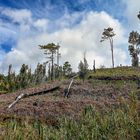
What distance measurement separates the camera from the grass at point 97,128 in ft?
14.0

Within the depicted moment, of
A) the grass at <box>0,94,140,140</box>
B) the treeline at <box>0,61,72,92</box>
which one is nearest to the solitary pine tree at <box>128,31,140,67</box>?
the treeline at <box>0,61,72,92</box>

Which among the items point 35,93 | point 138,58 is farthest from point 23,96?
point 138,58

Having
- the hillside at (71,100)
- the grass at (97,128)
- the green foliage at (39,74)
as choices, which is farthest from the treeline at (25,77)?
the grass at (97,128)

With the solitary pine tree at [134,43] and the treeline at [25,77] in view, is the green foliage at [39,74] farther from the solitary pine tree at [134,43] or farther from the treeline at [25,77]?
the solitary pine tree at [134,43]

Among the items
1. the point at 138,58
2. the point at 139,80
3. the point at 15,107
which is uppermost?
the point at 138,58

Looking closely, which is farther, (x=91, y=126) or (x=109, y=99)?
(x=109, y=99)

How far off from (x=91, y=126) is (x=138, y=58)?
91893 mm

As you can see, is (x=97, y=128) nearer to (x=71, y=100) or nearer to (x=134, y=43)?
(x=71, y=100)

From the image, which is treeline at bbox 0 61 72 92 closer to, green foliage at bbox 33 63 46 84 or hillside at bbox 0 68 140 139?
green foliage at bbox 33 63 46 84

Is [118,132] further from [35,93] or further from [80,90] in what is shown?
[35,93]

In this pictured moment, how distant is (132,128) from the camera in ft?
14.0

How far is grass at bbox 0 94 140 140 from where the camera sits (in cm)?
428

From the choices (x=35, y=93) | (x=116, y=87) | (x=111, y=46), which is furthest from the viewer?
(x=111, y=46)

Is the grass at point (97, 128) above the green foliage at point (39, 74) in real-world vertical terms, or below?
below
